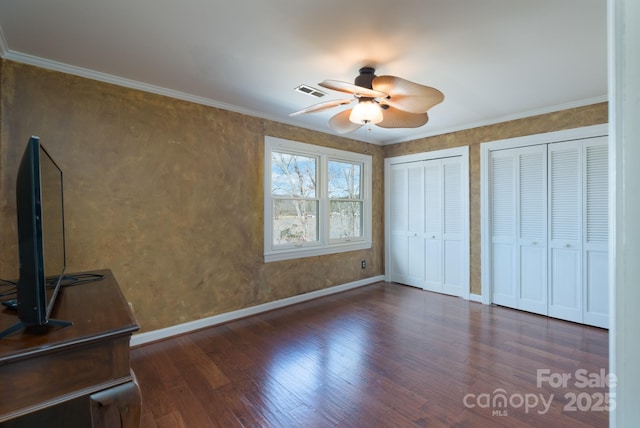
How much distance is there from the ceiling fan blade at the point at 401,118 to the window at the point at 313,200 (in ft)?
5.65

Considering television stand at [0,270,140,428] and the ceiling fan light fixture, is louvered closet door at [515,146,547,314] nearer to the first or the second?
the ceiling fan light fixture

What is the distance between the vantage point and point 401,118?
2576 mm

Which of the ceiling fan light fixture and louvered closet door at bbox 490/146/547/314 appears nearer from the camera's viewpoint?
the ceiling fan light fixture

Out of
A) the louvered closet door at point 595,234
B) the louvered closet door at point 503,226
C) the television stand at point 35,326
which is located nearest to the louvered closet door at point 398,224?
the louvered closet door at point 503,226

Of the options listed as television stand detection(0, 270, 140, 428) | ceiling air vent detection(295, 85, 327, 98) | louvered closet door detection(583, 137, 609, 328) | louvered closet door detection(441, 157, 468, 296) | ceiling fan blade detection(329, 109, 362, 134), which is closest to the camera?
television stand detection(0, 270, 140, 428)

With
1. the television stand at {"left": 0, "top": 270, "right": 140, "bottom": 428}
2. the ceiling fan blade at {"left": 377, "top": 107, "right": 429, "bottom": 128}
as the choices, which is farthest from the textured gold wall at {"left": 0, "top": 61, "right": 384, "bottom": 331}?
the ceiling fan blade at {"left": 377, "top": 107, "right": 429, "bottom": 128}

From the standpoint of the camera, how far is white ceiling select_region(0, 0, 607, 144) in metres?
1.83

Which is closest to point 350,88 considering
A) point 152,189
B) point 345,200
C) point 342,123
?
point 342,123

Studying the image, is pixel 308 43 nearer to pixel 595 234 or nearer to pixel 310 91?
pixel 310 91

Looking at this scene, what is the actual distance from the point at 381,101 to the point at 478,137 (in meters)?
2.51

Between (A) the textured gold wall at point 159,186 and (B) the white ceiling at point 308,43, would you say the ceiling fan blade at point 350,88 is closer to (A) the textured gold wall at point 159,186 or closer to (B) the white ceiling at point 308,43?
(B) the white ceiling at point 308,43

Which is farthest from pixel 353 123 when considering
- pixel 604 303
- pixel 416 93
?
pixel 604 303

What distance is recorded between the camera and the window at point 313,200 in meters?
3.94

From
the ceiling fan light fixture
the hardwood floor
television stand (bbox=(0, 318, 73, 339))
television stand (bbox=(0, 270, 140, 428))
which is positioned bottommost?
the hardwood floor
